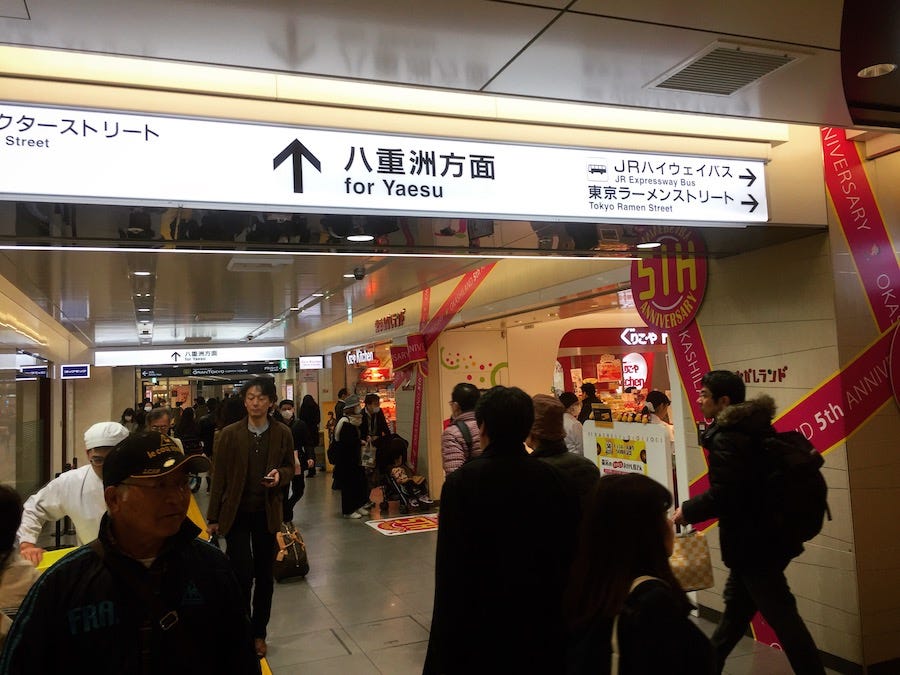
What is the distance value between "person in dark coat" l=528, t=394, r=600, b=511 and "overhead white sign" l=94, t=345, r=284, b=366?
54.6 ft

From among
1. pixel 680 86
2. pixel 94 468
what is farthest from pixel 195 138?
pixel 680 86

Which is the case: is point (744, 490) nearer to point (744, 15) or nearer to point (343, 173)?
point (744, 15)

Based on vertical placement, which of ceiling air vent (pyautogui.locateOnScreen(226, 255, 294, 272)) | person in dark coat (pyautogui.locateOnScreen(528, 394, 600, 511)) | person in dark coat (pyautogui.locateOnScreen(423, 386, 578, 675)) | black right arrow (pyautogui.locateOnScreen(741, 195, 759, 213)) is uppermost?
ceiling air vent (pyautogui.locateOnScreen(226, 255, 294, 272))

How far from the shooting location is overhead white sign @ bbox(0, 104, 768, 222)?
99.3 inches

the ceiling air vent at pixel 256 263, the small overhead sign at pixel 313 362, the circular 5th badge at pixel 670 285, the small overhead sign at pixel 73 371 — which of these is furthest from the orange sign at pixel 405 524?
the small overhead sign at pixel 73 371

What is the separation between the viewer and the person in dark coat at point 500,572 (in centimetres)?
221

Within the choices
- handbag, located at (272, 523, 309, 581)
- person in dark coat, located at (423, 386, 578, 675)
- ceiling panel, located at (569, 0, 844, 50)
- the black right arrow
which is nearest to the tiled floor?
handbag, located at (272, 523, 309, 581)

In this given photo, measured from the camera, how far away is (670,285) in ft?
16.4

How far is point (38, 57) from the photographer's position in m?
2.63

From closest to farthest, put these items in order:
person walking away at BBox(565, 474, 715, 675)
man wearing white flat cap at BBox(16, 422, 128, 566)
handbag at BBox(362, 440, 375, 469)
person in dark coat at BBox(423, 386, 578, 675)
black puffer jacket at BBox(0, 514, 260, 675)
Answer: black puffer jacket at BBox(0, 514, 260, 675), person walking away at BBox(565, 474, 715, 675), person in dark coat at BBox(423, 386, 578, 675), man wearing white flat cap at BBox(16, 422, 128, 566), handbag at BBox(362, 440, 375, 469)

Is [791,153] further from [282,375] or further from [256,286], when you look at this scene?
[282,375]

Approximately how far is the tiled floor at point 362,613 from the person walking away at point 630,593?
108 inches

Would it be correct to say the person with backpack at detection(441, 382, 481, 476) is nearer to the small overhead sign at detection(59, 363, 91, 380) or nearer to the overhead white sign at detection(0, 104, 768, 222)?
the overhead white sign at detection(0, 104, 768, 222)

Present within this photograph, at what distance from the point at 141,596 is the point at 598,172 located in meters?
2.69
